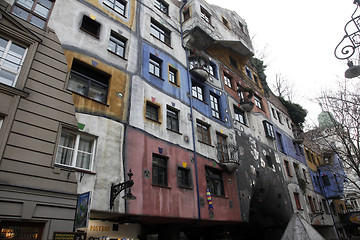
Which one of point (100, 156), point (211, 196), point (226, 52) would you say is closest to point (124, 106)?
point (100, 156)

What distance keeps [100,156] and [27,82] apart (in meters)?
3.47

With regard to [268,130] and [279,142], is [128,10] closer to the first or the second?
[268,130]

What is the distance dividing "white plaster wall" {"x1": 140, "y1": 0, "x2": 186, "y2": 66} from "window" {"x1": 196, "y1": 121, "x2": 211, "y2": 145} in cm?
440

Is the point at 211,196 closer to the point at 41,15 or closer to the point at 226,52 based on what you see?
the point at 41,15

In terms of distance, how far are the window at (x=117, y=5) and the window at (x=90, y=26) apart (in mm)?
1638

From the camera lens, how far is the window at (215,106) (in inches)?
671

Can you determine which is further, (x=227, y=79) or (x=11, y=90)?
(x=227, y=79)

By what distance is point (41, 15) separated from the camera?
31.6 ft

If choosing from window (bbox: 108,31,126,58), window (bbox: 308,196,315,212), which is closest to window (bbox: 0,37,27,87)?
window (bbox: 108,31,126,58)

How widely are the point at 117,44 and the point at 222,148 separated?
897 cm

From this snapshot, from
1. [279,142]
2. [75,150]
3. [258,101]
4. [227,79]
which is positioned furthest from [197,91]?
[279,142]

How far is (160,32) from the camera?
1606 centimetres

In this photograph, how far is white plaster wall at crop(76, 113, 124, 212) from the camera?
8276 mm

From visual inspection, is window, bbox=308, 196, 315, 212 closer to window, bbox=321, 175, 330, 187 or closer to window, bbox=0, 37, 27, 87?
window, bbox=321, 175, 330, 187
